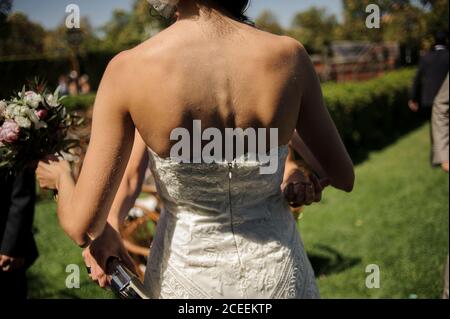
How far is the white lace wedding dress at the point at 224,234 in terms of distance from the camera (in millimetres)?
1514

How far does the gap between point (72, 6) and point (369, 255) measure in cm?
418

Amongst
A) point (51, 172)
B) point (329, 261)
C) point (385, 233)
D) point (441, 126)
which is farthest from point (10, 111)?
point (385, 233)

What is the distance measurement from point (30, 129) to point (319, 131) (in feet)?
3.70

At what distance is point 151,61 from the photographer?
A: 1.33 m

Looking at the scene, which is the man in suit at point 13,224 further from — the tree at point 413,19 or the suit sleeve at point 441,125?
the tree at point 413,19

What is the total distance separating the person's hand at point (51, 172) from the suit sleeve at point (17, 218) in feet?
3.46

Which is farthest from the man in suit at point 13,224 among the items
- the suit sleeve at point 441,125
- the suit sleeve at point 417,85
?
the suit sleeve at point 417,85

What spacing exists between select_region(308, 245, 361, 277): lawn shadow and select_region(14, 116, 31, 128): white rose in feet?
12.5

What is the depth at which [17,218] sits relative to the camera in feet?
9.01

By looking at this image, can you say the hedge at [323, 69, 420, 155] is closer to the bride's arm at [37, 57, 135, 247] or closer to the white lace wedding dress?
the white lace wedding dress

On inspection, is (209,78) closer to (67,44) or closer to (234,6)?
(234,6)

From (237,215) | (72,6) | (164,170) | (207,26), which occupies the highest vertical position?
(72,6)
